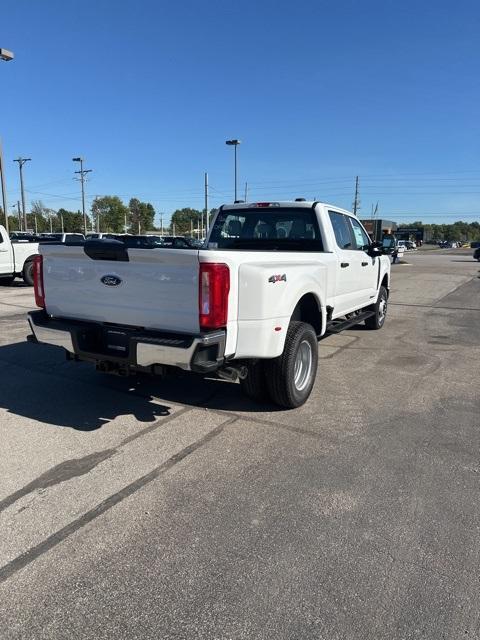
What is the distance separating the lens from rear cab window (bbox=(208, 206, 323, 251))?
6227mm

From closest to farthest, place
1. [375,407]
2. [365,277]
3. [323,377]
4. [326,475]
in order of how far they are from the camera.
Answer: [326,475]
[375,407]
[323,377]
[365,277]

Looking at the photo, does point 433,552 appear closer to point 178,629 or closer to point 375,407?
point 178,629

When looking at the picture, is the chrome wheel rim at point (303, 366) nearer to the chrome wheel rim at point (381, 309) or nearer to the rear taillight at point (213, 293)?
the rear taillight at point (213, 293)

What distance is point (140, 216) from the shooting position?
147500mm

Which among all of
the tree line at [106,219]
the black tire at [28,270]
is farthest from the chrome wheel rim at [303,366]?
the tree line at [106,219]

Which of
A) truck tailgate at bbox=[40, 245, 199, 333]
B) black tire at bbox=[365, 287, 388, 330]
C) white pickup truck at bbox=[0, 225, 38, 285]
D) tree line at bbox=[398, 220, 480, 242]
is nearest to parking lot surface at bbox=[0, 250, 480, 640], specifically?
truck tailgate at bbox=[40, 245, 199, 333]

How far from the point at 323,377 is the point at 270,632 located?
13.6 feet

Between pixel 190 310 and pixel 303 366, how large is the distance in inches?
69.4

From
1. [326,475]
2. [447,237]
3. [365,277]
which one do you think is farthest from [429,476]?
[447,237]

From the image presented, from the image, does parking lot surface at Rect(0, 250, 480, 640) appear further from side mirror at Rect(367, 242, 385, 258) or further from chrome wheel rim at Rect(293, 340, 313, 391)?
side mirror at Rect(367, 242, 385, 258)

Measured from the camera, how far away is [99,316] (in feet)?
14.3

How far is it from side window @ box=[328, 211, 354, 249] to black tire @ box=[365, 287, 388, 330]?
229cm

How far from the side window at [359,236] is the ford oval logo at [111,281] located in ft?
13.6

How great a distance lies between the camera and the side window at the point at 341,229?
6.46 meters
